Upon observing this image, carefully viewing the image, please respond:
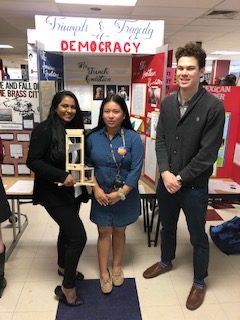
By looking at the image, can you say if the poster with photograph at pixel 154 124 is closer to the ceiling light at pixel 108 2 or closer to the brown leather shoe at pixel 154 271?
the brown leather shoe at pixel 154 271

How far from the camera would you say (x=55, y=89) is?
234cm

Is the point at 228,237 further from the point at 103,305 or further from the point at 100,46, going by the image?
the point at 100,46

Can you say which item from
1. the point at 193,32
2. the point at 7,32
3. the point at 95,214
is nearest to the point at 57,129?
the point at 95,214

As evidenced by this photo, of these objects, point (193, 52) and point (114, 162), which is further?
point (114, 162)

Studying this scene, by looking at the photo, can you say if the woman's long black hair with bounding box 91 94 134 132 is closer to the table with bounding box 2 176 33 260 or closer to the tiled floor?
the table with bounding box 2 176 33 260

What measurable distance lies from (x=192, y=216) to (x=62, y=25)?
1.63 m

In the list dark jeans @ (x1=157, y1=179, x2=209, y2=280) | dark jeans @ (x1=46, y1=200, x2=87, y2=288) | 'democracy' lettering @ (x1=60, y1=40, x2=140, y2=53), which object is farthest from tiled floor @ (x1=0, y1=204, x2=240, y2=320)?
'democracy' lettering @ (x1=60, y1=40, x2=140, y2=53)

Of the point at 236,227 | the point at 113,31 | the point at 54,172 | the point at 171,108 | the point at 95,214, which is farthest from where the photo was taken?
the point at 236,227

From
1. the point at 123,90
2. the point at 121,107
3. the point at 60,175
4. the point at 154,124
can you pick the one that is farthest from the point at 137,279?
the point at 123,90

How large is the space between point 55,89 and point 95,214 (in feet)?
3.48

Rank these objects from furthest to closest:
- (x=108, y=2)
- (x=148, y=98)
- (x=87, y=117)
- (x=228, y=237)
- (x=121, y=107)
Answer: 1. (x=108, y=2)
2. (x=87, y=117)
3. (x=228, y=237)
4. (x=148, y=98)
5. (x=121, y=107)

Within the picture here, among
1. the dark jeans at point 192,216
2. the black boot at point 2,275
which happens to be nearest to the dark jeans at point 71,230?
the black boot at point 2,275

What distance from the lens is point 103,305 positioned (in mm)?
1924

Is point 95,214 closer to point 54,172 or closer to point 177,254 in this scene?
point 54,172
